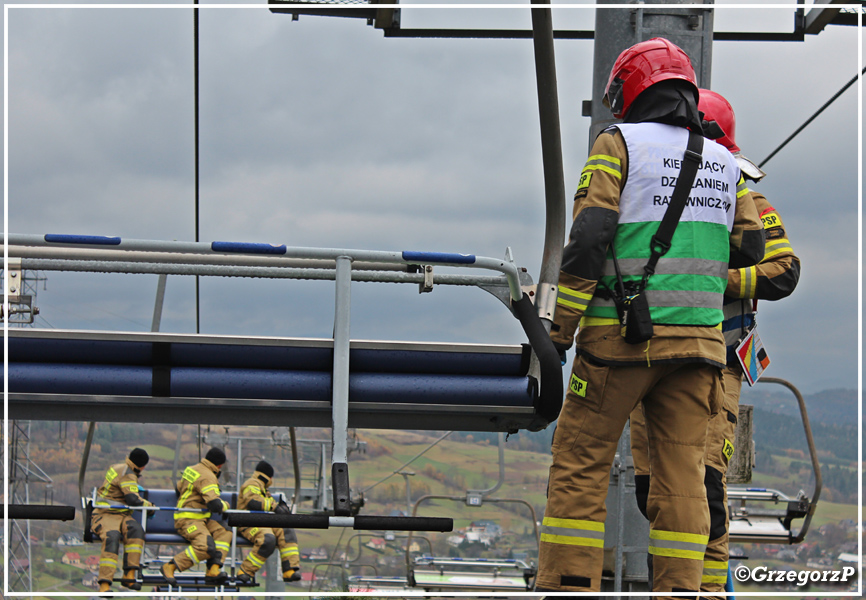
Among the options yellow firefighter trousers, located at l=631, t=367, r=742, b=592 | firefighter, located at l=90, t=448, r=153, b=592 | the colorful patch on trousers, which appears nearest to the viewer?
yellow firefighter trousers, located at l=631, t=367, r=742, b=592

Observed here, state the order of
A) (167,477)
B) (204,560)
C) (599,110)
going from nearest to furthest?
(599,110) < (167,477) < (204,560)

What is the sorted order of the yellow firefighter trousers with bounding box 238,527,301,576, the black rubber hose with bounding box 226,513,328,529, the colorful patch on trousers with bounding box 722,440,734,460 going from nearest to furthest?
the black rubber hose with bounding box 226,513,328,529, the colorful patch on trousers with bounding box 722,440,734,460, the yellow firefighter trousers with bounding box 238,527,301,576

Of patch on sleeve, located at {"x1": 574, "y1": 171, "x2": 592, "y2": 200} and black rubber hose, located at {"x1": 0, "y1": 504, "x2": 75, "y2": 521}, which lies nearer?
black rubber hose, located at {"x1": 0, "y1": 504, "x2": 75, "y2": 521}

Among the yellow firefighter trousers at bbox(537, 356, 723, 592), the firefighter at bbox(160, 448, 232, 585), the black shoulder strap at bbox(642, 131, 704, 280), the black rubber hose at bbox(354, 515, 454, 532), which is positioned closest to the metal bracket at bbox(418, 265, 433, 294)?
the yellow firefighter trousers at bbox(537, 356, 723, 592)

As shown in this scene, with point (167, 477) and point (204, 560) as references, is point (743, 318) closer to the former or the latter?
point (167, 477)

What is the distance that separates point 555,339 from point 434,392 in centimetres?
42

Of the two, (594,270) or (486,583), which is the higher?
(594,270)

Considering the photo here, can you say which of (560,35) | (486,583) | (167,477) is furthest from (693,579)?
(167,477)

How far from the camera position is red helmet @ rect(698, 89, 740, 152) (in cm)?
386

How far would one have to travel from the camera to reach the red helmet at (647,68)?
10.2 ft

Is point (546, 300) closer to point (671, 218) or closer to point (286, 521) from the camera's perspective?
point (671, 218)

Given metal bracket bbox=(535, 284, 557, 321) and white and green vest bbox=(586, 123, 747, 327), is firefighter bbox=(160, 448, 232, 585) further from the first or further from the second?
white and green vest bbox=(586, 123, 747, 327)

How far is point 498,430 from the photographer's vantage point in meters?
3.35

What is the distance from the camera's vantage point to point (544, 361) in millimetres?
2971
